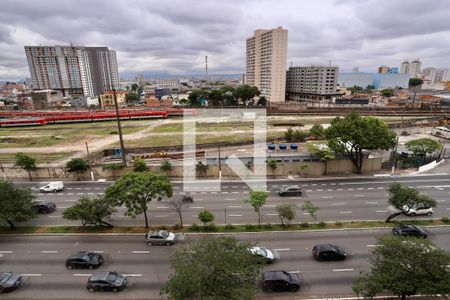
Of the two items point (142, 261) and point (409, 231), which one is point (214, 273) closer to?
point (142, 261)

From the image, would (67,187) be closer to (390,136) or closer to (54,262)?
(54,262)

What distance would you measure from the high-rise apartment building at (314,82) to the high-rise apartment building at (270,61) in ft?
52.6

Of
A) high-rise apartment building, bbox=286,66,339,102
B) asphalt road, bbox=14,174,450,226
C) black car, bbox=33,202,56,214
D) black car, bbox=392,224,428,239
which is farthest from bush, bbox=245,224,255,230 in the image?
high-rise apartment building, bbox=286,66,339,102

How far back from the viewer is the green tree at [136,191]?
21656 millimetres

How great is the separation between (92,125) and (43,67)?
142m

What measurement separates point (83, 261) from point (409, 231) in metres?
27.0

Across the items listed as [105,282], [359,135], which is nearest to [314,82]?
[359,135]

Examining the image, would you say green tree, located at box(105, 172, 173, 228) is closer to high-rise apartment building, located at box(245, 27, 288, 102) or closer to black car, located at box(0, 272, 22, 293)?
black car, located at box(0, 272, 22, 293)

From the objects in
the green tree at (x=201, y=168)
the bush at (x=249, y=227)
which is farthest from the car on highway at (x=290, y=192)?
the green tree at (x=201, y=168)

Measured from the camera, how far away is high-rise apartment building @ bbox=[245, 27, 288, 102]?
124750mm

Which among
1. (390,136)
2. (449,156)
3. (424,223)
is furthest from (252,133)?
(424,223)

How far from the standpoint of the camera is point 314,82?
136 meters

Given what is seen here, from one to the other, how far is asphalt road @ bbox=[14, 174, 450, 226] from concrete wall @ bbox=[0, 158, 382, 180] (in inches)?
84.5

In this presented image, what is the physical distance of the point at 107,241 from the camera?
72.9 ft
